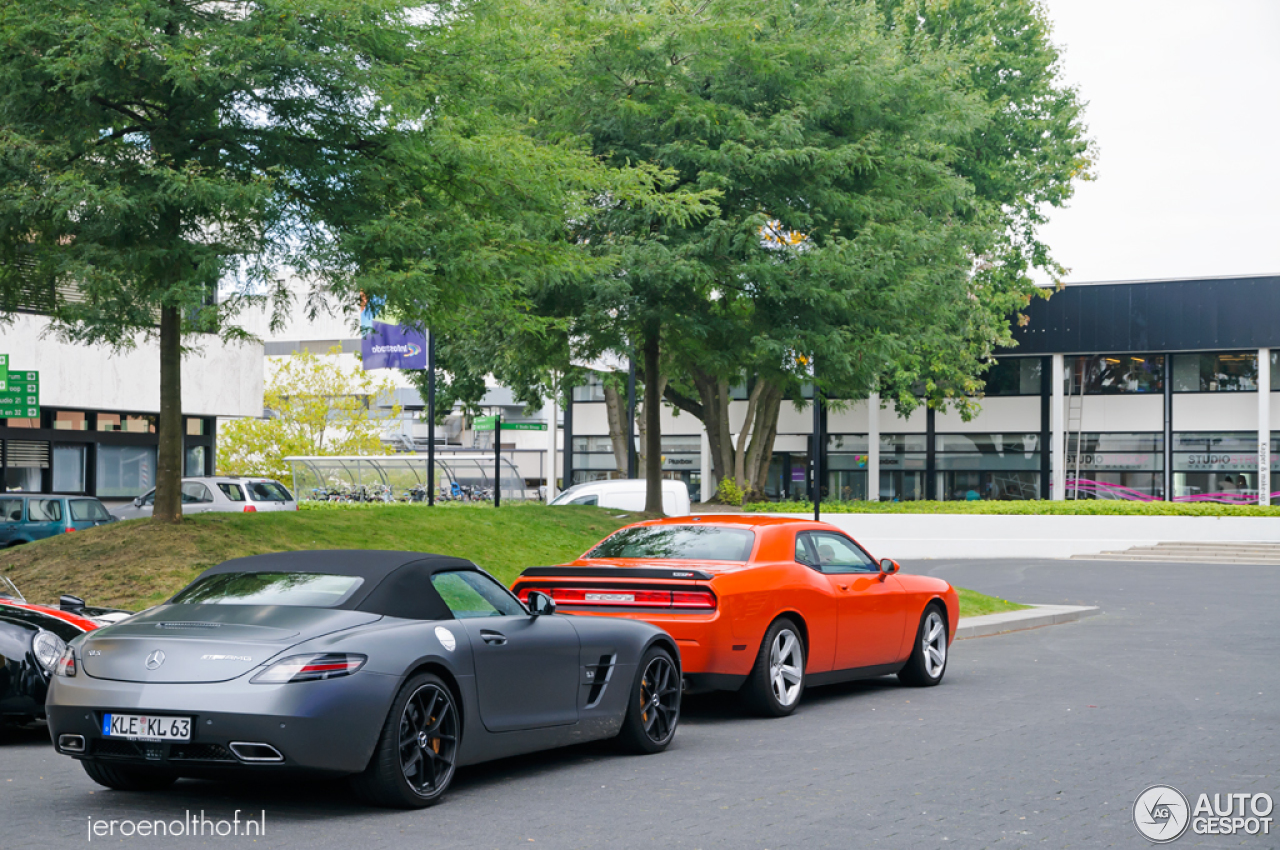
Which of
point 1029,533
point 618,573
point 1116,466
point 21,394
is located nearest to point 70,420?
point 21,394

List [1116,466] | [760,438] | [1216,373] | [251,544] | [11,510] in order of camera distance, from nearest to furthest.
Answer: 1. [251,544]
2. [11,510]
3. [760,438]
4. [1216,373]
5. [1116,466]

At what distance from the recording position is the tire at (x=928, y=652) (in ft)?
41.5

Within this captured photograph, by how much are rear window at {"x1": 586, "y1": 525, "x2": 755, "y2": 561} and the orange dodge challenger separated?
1 cm

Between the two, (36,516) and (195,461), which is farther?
(195,461)

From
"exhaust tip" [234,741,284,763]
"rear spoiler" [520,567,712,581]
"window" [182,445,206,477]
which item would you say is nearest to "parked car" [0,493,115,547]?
"window" [182,445,206,477]

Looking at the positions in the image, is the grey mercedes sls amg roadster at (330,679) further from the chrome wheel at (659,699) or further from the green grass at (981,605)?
the green grass at (981,605)

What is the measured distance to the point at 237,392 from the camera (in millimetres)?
40969

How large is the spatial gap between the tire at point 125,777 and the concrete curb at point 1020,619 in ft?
39.1

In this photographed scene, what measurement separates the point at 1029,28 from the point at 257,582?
39.6m

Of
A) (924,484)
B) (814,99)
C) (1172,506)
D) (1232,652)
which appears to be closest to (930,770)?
(1232,652)

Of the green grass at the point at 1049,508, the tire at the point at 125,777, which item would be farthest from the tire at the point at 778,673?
the green grass at the point at 1049,508

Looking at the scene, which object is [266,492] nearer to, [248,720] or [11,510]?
[11,510]

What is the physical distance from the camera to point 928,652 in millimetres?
12781

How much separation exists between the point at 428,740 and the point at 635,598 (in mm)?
3350
